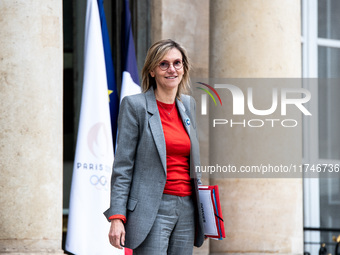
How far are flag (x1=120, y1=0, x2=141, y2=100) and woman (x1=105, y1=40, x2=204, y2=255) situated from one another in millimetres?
3222

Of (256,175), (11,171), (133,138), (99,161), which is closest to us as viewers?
(133,138)

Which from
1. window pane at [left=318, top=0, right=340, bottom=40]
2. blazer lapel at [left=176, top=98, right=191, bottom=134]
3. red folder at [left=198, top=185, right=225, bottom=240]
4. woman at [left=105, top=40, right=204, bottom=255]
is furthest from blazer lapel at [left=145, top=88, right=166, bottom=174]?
window pane at [left=318, top=0, right=340, bottom=40]

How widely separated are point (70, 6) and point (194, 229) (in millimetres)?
6136

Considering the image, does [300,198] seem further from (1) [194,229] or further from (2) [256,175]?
(1) [194,229]

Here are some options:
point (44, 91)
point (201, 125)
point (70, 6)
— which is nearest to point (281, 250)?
point (201, 125)

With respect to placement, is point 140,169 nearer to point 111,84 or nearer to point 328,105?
point 111,84

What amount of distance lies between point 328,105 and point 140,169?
6.90 m

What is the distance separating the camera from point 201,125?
828 centimetres

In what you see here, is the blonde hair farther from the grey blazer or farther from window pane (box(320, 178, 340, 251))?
window pane (box(320, 178, 340, 251))

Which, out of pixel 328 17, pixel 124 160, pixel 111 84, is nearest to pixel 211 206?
pixel 124 160

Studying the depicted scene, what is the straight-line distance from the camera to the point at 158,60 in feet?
14.4

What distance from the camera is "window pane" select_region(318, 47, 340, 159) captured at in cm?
1059

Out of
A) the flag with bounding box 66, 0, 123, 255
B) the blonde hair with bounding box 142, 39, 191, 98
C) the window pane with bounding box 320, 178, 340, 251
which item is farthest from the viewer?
the window pane with bounding box 320, 178, 340, 251

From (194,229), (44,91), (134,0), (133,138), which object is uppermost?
(134,0)
